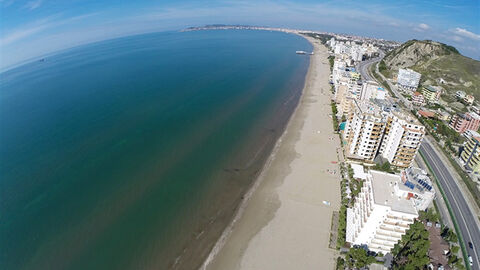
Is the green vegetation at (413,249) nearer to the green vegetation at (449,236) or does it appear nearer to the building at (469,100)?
the green vegetation at (449,236)

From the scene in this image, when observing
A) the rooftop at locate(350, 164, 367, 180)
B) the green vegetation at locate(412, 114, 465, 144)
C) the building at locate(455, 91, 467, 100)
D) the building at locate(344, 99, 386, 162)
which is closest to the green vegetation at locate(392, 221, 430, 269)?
the rooftop at locate(350, 164, 367, 180)

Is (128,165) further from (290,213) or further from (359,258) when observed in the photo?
(359,258)

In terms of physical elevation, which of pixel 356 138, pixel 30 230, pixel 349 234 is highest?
pixel 356 138

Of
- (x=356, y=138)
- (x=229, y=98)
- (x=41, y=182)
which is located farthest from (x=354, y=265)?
(x=229, y=98)

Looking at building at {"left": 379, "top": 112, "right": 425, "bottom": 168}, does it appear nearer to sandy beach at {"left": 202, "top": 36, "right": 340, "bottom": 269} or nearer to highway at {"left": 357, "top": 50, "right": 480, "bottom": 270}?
highway at {"left": 357, "top": 50, "right": 480, "bottom": 270}

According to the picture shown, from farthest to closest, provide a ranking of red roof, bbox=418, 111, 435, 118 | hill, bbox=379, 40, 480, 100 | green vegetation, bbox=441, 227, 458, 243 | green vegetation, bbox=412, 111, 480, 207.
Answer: hill, bbox=379, 40, 480, 100
red roof, bbox=418, 111, 435, 118
green vegetation, bbox=412, 111, 480, 207
green vegetation, bbox=441, 227, 458, 243

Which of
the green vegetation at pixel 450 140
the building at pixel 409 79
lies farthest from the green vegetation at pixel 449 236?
the building at pixel 409 79

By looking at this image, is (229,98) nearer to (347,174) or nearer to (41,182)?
(347,174)
